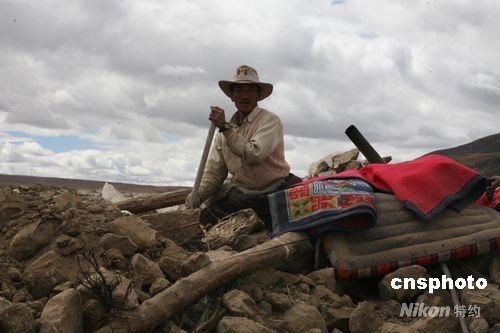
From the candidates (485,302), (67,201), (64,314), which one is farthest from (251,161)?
(64,314)

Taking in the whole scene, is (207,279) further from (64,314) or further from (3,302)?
(3,302)

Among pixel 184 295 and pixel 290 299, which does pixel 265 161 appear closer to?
pixel 290 299

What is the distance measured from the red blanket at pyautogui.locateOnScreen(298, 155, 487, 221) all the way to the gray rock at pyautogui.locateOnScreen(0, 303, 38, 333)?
2559mm

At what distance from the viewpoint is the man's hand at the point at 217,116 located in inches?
180

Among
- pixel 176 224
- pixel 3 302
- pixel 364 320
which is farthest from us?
pixel 176 224

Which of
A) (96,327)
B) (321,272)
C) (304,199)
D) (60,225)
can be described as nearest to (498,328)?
(321,272)

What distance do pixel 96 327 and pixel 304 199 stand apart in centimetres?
198

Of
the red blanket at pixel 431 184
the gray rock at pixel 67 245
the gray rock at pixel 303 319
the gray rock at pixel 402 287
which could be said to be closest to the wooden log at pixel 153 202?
the red blanket at pixel 431 184

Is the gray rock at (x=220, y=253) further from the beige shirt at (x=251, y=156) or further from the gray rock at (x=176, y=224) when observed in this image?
the beige shirt at (x=251, y=156)

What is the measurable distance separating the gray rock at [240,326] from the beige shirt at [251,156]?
6.55 ft

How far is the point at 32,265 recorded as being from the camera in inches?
124

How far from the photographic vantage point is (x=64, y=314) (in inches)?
101

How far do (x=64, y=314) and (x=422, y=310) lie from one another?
2046 millimetres

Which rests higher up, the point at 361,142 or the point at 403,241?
the point at 361,142
